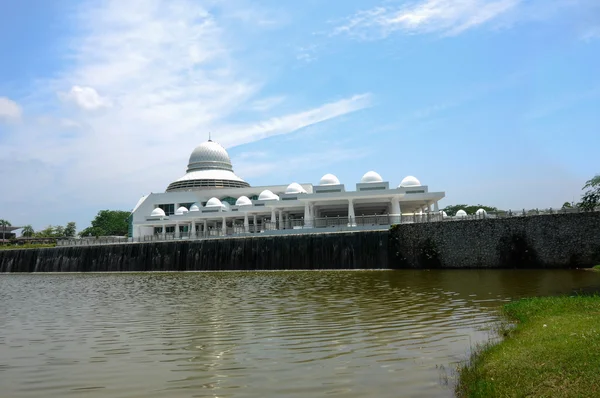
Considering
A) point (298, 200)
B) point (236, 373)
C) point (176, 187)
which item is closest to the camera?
point (236, 373)

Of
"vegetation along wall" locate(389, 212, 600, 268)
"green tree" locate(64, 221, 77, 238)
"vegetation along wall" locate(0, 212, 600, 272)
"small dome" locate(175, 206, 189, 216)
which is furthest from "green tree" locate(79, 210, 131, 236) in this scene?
"vegetation along wall" locate(389, 212, 600, 268)

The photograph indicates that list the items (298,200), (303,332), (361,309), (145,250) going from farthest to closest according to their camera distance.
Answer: (298,200) → (145,250) → (361,309) → (303,332)

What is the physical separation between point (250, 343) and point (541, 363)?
17.6 feet

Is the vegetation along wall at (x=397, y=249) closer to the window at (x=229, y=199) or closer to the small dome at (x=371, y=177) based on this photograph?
the small dome at (x=371, y=177)

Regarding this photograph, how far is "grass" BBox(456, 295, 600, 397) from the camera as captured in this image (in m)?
5.91

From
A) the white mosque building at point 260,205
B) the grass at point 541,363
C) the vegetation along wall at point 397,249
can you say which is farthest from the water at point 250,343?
the white mosque building at point 260,205

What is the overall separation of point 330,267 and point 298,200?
16.6m

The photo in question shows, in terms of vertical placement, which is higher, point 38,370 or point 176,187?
point 176,187

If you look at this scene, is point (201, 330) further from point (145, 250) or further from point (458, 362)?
point (145, 250)

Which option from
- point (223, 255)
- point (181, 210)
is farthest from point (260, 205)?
point (223, 255)

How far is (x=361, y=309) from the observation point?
14109mm

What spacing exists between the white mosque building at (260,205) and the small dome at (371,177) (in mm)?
109

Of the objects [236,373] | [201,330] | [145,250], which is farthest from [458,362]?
[145,250]

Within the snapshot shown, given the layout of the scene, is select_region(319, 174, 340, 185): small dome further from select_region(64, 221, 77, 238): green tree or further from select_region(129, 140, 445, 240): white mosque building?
select_region(64, 221, 77, 238): green tree
